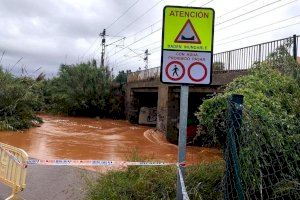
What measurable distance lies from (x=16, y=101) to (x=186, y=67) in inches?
872

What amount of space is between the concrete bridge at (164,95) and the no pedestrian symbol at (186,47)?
7.54 meters

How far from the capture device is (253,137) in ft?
17.2

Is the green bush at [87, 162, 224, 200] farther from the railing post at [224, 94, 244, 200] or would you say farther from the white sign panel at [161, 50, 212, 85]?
the white sign panel at [161, 50, 212, 85]

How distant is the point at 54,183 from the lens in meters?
9.24

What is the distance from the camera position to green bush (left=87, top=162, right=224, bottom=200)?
21.1 ft

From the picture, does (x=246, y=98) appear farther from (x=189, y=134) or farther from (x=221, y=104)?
(x=189, y=134)

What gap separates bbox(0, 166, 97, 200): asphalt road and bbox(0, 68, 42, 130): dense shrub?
13889mm

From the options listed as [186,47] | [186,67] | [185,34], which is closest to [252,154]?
[186,67]

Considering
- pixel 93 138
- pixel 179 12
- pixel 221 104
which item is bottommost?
pixel 93 138

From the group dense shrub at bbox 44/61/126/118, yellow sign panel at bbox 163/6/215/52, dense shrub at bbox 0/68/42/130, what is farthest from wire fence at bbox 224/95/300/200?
dense shrub at bbox 44/61/126/118

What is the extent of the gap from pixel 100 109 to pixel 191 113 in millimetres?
16096

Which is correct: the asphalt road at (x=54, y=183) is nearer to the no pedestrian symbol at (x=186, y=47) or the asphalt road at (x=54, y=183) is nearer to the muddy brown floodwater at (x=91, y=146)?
the no pedestrian symbol at (x=186, y=47)

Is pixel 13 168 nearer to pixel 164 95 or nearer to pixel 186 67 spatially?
pixel 186 67

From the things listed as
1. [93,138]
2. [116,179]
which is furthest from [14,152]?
[93,138]
